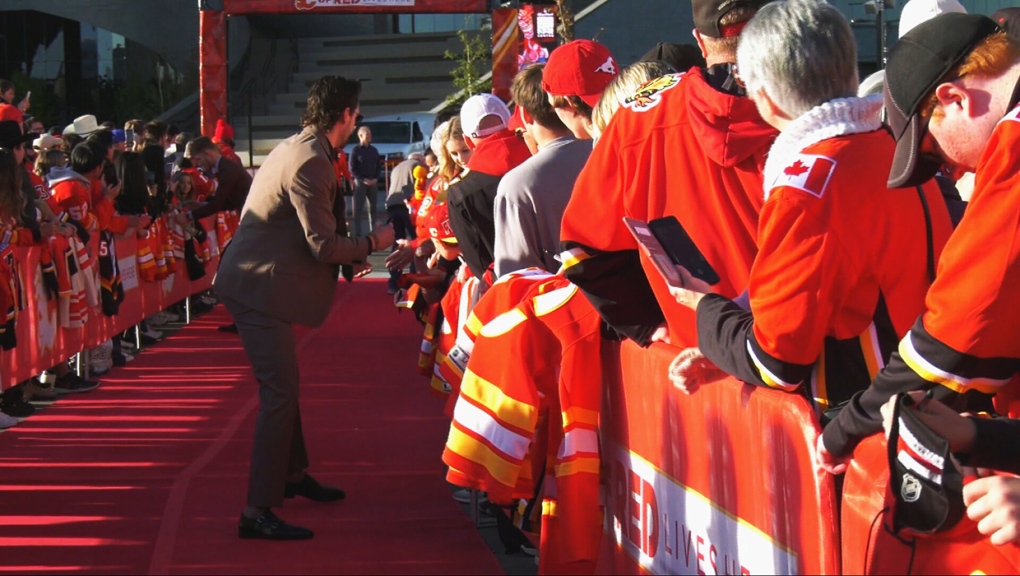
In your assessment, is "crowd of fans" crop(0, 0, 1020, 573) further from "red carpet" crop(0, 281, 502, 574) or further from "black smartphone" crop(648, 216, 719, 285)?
"red carpet" crop(0, 281, 502, 574)

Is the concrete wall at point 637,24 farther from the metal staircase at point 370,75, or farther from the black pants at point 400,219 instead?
the black pants at point 400,219

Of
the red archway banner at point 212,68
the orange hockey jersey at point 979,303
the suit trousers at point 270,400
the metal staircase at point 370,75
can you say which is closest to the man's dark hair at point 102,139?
the suit trousers at point 270,400

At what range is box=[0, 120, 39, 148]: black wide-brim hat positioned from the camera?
9.55 metres

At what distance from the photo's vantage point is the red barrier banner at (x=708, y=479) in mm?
2742

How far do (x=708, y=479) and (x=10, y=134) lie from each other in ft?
25.1

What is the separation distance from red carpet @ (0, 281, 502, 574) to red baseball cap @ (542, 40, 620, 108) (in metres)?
2.03

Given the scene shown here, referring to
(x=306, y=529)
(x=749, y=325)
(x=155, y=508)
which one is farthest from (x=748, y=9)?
(x=155, y=508)

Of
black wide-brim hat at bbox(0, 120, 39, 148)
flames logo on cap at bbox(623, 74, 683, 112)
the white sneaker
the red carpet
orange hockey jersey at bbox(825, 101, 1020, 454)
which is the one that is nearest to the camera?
orange hockey jersey at bbox(825, 101, 1020, 454)

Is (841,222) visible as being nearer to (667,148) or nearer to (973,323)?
(973,323)

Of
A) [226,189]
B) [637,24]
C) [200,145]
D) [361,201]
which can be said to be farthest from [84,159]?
[637,24]

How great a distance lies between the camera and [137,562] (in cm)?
582

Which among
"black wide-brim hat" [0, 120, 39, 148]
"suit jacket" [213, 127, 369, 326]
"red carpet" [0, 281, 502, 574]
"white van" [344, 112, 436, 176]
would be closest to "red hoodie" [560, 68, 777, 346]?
"red carpet" [0, 281, 502, 574]

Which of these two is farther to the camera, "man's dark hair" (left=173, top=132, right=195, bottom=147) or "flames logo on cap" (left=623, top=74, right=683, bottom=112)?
"man's dark hair" (left=173, top=132, right=195, bottom=147)

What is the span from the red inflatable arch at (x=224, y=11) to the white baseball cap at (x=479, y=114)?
55.5 feet
